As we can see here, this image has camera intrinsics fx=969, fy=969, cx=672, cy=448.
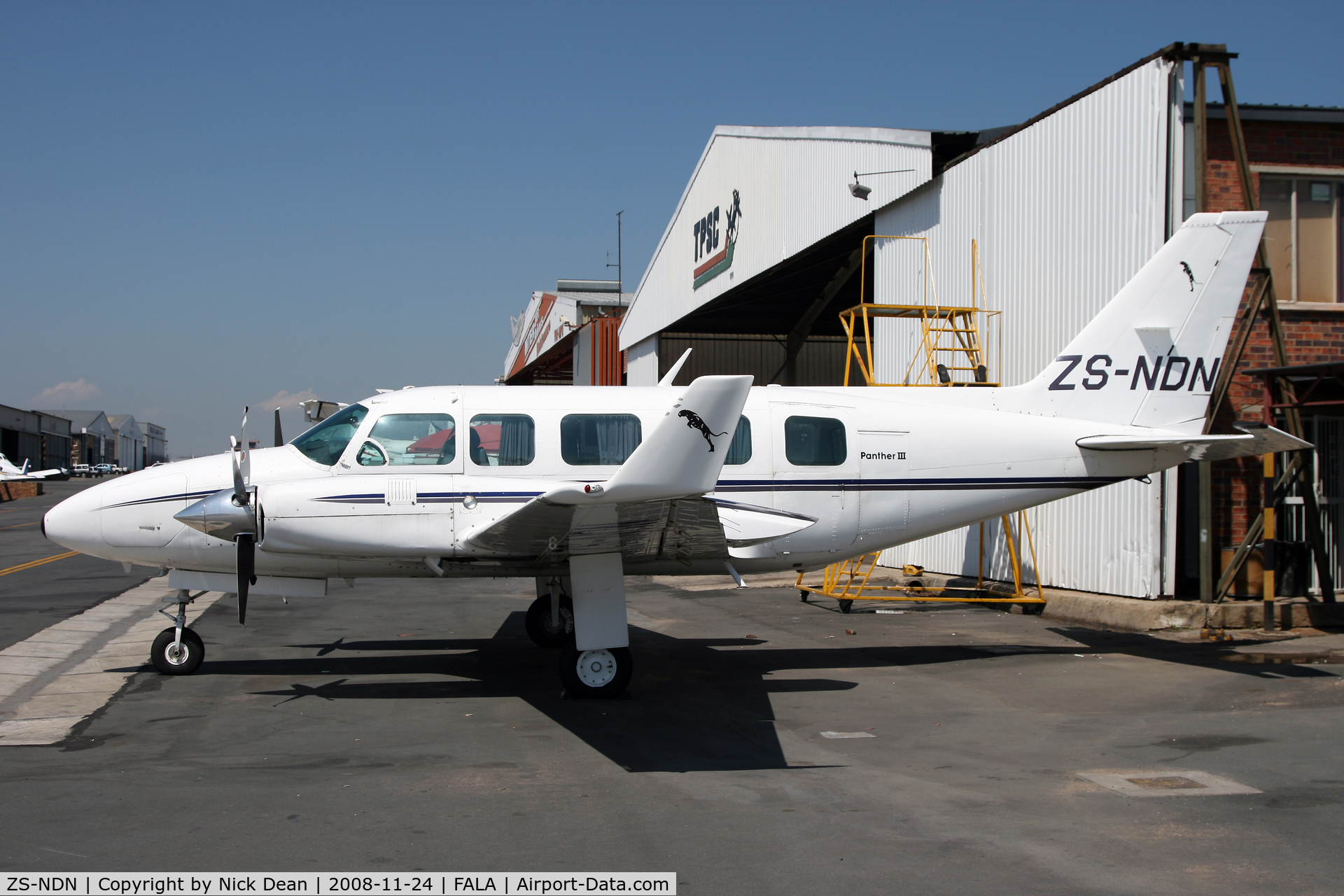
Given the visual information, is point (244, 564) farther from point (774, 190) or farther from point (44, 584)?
point (774, 190)

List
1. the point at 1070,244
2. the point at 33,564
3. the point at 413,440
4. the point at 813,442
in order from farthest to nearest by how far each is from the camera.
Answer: the point at 33,564
the point at 1070,244
the point at 813,442
the point at 413,440

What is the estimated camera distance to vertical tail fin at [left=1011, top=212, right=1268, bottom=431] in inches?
416

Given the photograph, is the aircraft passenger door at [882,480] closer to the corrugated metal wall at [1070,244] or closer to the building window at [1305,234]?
the corrugated metal wall at [1070,244]

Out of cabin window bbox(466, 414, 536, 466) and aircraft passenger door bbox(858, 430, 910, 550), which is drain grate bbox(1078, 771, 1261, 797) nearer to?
aircraft passenger door bbox(858, 430, 910, 550)

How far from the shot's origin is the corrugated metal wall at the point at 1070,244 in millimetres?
12281

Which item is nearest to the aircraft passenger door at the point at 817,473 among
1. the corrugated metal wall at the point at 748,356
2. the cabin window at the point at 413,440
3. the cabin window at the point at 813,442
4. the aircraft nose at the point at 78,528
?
the cabin window at the point at 813,442

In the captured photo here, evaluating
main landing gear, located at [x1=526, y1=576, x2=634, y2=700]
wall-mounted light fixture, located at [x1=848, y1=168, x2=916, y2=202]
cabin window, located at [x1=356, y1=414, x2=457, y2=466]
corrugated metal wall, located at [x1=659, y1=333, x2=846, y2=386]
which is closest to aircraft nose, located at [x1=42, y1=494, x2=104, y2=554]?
cabin window, located at [x1=356, y1=414, x2=457, y2=466]

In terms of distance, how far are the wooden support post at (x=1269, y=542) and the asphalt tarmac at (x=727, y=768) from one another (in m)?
1.28

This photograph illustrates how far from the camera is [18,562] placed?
829 inches

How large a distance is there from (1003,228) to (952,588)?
18.7 ft

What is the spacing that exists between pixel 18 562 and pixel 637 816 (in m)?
20.9

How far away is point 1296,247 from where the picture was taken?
12.9 meters

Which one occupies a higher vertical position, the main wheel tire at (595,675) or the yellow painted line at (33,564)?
the main wheel tire at (595,675)

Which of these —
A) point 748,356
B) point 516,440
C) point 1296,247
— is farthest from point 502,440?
point 748,356
